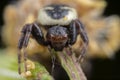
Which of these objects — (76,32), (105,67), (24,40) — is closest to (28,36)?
(24,40)

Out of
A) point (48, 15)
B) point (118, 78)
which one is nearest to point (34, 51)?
point (48, 15)

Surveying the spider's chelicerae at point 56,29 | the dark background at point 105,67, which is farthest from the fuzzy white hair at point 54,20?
the dark background at point 105,67

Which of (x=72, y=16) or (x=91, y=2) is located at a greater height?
(x=72, y=16)

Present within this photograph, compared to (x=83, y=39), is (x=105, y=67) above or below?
below

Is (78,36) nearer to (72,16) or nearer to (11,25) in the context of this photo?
(72,16)

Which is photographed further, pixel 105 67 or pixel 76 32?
pixel 105 67

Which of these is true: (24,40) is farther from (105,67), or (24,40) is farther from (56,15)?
(105,67)

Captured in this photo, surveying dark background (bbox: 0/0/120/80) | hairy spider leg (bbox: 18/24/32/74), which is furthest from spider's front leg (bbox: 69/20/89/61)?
dark background (bbox: 0/0/120/80)
